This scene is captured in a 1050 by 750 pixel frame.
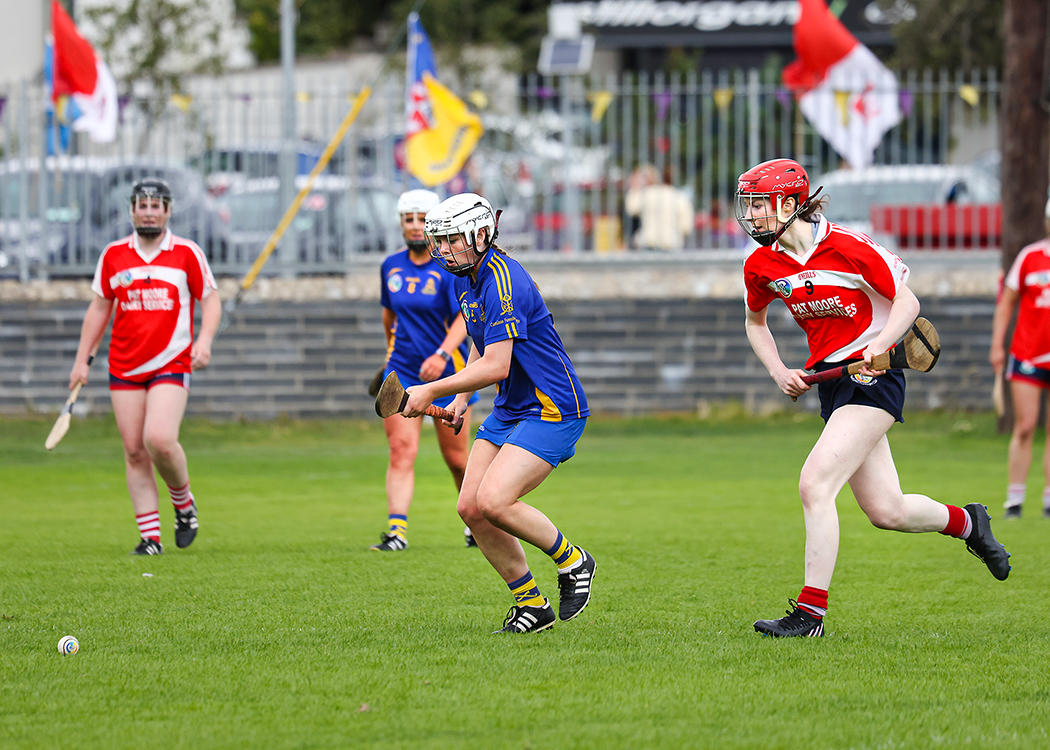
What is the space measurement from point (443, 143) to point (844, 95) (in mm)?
5015

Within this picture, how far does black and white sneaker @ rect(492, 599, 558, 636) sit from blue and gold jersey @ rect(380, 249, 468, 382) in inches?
114

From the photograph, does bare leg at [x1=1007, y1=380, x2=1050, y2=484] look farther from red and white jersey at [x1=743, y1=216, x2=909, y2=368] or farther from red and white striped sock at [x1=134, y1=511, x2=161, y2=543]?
red and white striped sock at [x1=134, y1=511, x2=161, y2=543]

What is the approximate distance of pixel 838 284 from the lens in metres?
5.54

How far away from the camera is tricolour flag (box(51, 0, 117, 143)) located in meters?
16.6

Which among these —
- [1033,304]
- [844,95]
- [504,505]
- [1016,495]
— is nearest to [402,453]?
[504,505]

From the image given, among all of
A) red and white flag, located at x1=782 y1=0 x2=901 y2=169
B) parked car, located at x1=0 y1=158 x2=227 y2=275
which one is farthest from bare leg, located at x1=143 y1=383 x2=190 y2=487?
red and white flag, located at x1=782 y1=0 x2=901 y2=169

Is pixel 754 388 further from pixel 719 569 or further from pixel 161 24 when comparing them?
pixel 161 24

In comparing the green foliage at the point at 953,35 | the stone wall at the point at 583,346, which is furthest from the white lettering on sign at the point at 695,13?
the stone wall at the point at 583,346

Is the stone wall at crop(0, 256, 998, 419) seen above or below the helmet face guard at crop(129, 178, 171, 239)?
below

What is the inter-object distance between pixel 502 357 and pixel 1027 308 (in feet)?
18.0

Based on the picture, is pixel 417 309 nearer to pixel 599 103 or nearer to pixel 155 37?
pixel 599 103

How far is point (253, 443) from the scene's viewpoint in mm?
15500

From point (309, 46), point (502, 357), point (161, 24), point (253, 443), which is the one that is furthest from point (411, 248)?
point (309, 46)

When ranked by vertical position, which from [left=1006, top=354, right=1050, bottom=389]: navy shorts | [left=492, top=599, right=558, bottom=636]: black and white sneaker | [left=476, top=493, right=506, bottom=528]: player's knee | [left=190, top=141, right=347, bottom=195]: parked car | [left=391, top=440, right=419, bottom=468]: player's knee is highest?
[left=190, top=141, right=347, bottom=195]: parked car
